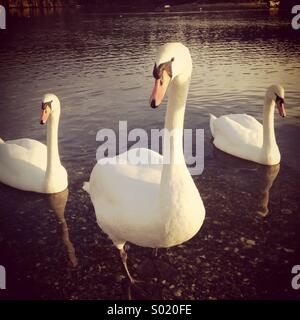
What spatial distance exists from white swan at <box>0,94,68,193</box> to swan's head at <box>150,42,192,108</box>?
4.17m

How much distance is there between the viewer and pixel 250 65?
21.6 meters

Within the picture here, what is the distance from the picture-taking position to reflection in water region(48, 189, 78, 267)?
582 cm

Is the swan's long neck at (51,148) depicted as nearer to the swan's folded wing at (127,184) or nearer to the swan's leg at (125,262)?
the swan's folded wing at (127,184)

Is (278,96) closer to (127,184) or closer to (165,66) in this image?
(127,184)

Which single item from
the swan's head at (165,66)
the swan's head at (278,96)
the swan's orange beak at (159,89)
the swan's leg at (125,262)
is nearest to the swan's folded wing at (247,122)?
the swan's head at (278,96)

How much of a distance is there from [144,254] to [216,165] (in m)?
3.85

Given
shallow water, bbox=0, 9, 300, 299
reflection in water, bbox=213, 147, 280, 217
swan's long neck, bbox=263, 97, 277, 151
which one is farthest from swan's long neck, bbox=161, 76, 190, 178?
swan's long neck, bbox=263, 97, 277, 151

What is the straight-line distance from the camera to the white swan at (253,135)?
27.4 ft

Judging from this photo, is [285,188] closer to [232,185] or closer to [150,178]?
[232,185]

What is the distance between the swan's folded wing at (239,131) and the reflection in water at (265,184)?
2.23 feet

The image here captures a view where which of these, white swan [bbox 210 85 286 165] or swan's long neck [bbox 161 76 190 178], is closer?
swan's long neck [bbox 161 76 190 178]

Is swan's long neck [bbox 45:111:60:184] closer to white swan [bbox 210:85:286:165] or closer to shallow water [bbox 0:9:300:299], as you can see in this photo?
shallow water [bbox 0:9:300:299]

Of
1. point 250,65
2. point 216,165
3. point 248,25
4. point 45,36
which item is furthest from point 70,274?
point 248,25

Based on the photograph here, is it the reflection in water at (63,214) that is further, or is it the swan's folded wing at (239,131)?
the swan's folded wing at (239,131)
